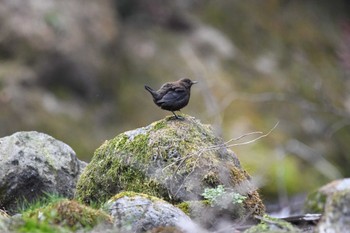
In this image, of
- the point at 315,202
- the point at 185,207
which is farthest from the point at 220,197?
the point at 315,202

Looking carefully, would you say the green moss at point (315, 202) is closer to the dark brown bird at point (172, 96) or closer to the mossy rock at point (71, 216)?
the dark brown bird at point (172, 96)

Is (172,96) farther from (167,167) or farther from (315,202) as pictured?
(315,202)

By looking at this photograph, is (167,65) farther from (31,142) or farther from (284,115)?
(31,142)

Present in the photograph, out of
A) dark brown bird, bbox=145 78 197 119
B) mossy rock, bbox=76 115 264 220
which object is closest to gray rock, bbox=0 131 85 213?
mossy rock, bbox=76 115 264 220

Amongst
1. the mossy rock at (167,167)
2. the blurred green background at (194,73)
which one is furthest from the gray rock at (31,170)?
the blurred green background at (194,73)

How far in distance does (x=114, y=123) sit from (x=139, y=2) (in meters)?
4.51

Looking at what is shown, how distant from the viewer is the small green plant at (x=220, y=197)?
277 inches

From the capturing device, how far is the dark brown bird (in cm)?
808

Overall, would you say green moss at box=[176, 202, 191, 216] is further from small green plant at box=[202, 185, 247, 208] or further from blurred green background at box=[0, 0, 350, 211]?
blurred green background at box=[0, 0, 350, 211]

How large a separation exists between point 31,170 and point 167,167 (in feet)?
5.37

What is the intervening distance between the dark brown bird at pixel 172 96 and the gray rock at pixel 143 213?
1.76 metres

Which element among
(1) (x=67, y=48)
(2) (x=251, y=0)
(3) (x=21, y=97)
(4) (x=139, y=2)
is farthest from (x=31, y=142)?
(2) (x=251, y=0)

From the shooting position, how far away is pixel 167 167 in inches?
290

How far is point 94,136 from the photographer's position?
16891mm
